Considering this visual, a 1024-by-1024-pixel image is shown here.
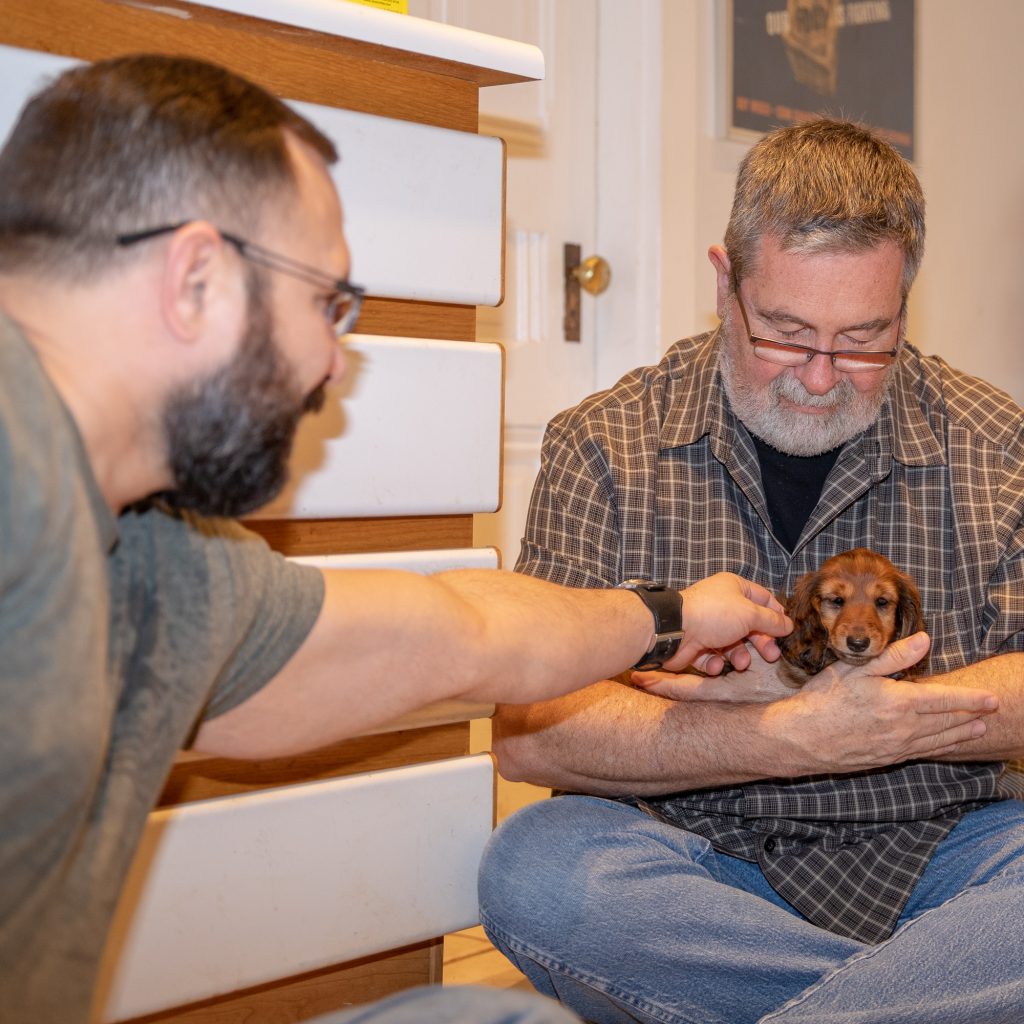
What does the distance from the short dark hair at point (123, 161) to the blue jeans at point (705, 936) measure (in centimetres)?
116

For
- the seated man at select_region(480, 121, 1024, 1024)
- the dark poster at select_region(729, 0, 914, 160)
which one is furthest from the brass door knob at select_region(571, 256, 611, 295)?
the seated man at select_region(480, 121, 1024, 1024)

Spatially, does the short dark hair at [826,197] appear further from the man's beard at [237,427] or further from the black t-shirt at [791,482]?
the man's beard at [237,427]

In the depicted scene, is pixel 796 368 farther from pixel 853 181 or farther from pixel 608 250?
pixel 608 250

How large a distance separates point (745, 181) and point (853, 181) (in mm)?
189

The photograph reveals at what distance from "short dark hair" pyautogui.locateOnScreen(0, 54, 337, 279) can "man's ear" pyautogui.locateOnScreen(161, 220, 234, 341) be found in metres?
0.03

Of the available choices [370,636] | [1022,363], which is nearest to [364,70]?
[370,636]

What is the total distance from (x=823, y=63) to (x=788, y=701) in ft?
7.89

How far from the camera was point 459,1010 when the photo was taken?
984mm

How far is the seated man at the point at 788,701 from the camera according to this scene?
6.04 feet

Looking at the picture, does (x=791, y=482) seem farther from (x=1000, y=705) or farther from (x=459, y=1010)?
(x=459, y=1010)

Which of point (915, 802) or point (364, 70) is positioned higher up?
point (364, 70)

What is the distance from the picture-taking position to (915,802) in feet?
6.69

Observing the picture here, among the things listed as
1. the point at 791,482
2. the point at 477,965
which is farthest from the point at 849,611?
the point at 477,965

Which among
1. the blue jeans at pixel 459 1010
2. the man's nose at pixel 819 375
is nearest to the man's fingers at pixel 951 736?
the man's nose at pixel 819 375
